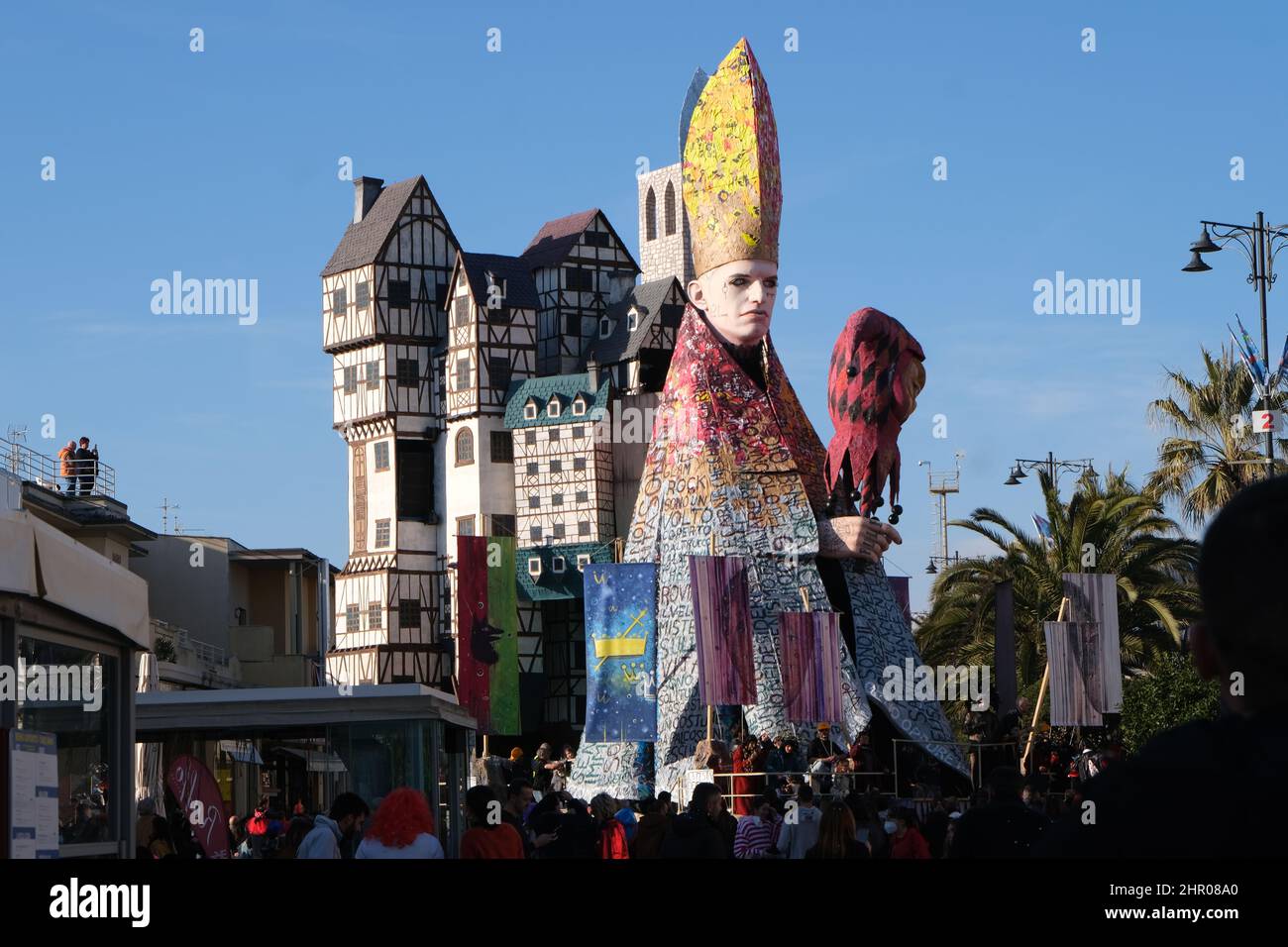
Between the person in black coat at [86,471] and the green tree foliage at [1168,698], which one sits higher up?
the person in black coat at [86,471]

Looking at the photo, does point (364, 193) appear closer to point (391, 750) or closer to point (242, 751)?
point (242, 751)

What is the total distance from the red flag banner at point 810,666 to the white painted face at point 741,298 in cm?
847

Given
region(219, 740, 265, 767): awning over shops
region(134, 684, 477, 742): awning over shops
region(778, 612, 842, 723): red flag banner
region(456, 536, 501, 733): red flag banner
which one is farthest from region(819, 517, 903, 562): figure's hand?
region(134, 684, 477, 742): awning over shops

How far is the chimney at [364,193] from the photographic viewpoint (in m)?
72.9

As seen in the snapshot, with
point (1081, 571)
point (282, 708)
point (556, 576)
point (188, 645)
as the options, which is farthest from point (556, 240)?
point (282, 708)

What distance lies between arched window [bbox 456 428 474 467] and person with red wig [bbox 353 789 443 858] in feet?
Result: 193

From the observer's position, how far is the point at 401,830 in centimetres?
939

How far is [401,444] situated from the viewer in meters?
69.6

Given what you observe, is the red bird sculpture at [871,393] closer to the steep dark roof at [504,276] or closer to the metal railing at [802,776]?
the metal railing at [802,776]

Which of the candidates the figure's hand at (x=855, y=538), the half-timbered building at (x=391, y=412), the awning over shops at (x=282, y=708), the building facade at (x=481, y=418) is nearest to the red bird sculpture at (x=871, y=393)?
the figure's hand at (x=855, y=538)

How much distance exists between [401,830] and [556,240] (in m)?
64.3
